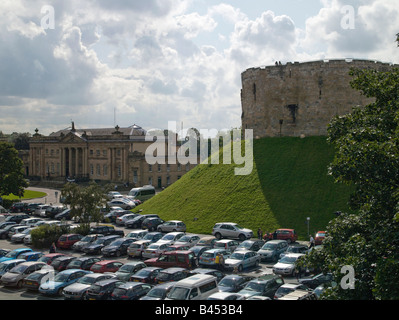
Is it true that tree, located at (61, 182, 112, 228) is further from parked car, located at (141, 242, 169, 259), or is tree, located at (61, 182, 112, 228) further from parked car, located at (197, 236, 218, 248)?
parked car, located at (197, 236, 218, 248)

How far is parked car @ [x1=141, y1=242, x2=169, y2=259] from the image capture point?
2975 cm

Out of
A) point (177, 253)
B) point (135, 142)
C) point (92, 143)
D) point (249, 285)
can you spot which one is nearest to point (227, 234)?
point (177, 253)

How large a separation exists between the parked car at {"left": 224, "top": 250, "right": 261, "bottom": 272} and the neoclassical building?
1961 inches

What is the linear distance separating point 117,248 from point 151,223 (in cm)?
914

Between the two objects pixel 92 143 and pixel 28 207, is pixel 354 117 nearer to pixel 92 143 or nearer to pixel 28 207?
pixel 28 207

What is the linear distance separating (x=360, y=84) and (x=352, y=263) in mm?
7511

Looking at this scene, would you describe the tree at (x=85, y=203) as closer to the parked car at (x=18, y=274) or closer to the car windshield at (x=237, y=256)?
the parked car at (x=18, y=274)

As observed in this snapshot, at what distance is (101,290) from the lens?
66.3ft

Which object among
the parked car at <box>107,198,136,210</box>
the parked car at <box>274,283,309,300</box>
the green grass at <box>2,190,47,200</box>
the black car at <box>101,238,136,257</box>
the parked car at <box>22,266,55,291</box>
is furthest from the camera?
the green grass at <box>2,190,47,200</box>

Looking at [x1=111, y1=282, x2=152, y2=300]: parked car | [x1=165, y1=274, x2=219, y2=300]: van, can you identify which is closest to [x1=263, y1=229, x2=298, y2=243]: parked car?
[x1=165, y1=274, x2=219, y2=300]: van

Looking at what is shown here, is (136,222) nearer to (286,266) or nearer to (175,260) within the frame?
(175,260)

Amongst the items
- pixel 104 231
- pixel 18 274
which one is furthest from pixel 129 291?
pixel 104 231

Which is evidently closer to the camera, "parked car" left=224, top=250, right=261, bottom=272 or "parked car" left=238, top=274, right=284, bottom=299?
"parked car" left=238, top=274, right=284, bottom=299

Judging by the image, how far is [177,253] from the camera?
1038 inches
